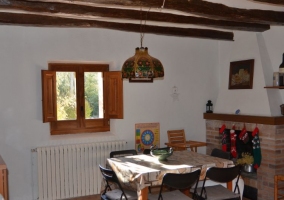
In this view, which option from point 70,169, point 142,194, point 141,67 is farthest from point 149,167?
point 70,169

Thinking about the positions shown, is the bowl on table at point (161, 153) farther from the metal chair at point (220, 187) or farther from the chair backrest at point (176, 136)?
the chair backrest at point (176, 136)

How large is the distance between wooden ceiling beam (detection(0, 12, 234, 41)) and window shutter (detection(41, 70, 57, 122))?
0.80 meters

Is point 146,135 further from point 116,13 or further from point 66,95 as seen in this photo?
point 116,13

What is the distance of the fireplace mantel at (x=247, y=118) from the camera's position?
487 cm

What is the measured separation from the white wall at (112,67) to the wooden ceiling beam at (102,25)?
0.45m

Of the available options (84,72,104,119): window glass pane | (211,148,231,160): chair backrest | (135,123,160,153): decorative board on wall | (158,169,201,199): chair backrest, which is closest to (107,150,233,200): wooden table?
(158,169,201,199): chair backrest

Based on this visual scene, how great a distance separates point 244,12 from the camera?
4262mm

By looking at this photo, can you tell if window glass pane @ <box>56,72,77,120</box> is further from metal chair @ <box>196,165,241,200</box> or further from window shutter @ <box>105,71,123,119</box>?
metal chair @ <box>196,165,241,200</box>

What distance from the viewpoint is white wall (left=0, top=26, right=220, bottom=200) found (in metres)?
4.94

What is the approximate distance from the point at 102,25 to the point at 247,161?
3008 mm

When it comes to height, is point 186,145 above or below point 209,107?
below

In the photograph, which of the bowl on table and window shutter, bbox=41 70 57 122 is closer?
the bowl on table

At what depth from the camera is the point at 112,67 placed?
5.66 meters

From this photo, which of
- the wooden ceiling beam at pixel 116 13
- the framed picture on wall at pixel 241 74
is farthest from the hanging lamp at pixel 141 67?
the framed picture on wall at pixel 241 74
